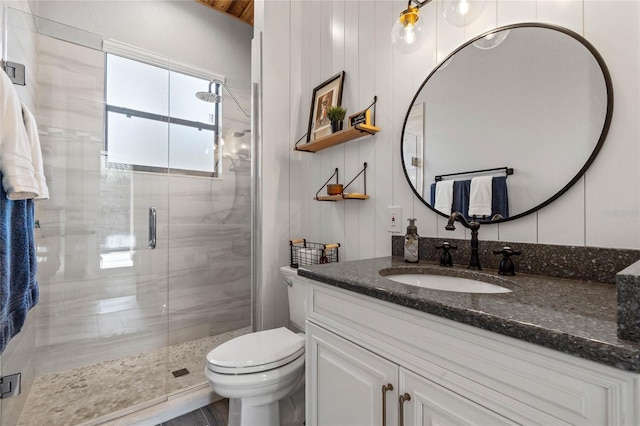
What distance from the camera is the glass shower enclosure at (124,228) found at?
5.79 ft

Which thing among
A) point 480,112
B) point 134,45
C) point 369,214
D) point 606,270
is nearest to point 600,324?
point 606,270

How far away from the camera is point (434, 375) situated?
2.28 feet

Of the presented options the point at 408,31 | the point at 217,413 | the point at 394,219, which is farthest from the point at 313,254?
the point at 408,31

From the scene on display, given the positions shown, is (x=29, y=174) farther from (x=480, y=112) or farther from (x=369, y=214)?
(x=480, y=112)

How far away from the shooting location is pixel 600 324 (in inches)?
20.5

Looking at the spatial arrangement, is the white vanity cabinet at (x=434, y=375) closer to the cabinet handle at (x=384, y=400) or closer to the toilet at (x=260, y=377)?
the cabinet handle at (x=384, y=400)

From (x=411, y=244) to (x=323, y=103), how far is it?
3.60 ft

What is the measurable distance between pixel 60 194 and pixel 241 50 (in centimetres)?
186

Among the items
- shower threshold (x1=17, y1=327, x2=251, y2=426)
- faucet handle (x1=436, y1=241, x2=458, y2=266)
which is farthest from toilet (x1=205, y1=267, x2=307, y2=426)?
faucet handle (x1=436, y1=241, x2=458, y2=266)

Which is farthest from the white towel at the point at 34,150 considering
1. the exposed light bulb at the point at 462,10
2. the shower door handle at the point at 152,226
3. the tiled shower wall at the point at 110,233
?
the exposed light bulb at the point at 462,10

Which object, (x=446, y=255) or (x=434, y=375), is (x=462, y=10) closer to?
(x=446, y=255)

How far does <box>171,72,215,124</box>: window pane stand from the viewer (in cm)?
229

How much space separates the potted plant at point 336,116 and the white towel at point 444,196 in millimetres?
679

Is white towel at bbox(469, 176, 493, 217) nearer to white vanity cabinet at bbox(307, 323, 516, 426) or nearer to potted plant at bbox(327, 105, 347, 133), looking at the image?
white vanity cabinet at bbox(307, 323, 516, 426)
